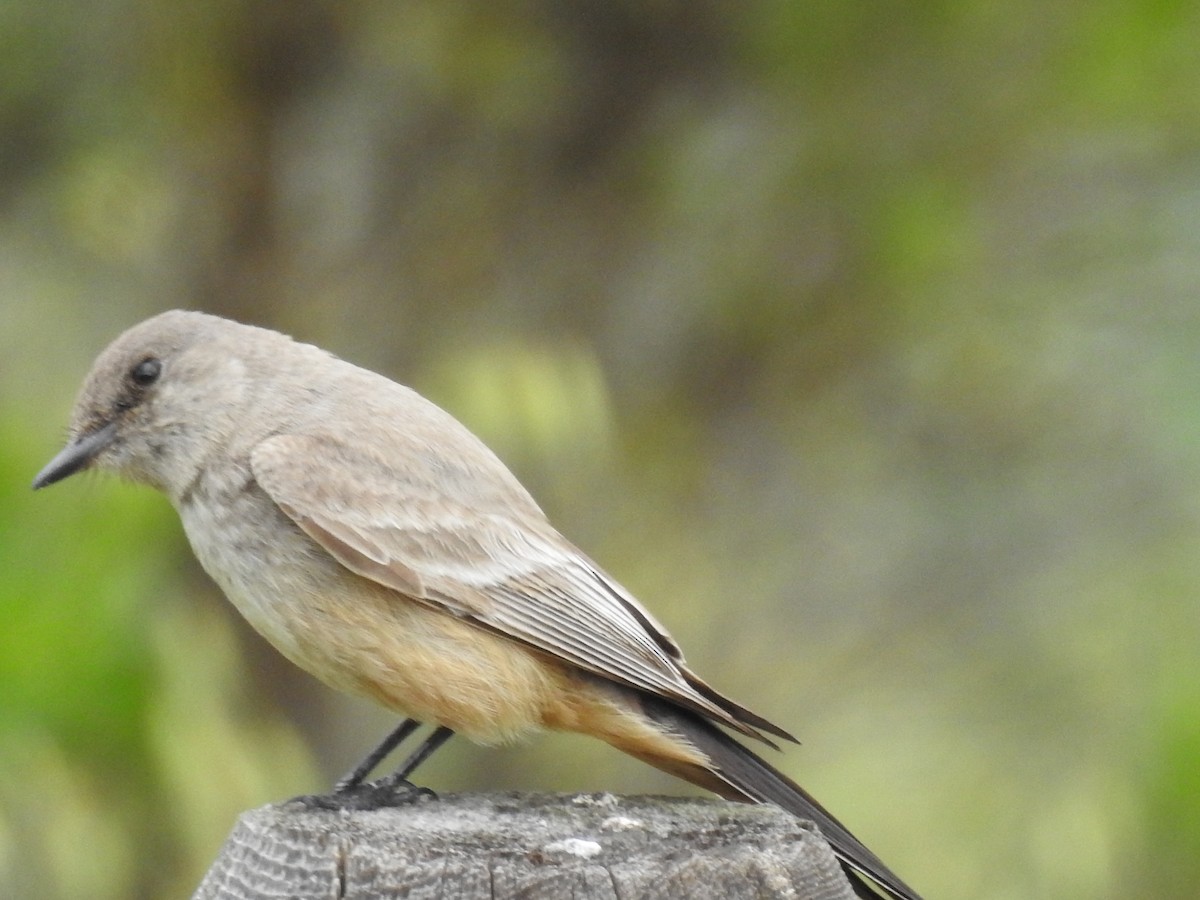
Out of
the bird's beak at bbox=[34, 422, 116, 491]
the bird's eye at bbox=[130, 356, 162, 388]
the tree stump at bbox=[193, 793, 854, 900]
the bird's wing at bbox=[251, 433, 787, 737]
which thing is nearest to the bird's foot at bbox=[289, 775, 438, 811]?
the tree stump at bbox=[193, 793, 854, 900]

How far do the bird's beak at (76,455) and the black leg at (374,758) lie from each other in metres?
0.99

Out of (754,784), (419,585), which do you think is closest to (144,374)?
(419,585)

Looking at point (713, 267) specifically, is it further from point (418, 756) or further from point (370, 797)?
point (370, 797)

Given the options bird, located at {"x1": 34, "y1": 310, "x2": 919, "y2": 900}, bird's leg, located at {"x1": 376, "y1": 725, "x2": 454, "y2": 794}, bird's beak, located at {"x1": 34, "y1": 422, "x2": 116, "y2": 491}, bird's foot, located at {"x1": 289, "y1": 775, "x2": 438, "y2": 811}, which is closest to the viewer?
bird's foot, located at {"x1": 289, "y1": 775, "x2": 438, "y2": 811}

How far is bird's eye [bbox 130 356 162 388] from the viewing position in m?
3.85

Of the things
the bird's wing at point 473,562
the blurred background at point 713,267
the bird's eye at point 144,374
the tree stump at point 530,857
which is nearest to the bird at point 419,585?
the bird's wing at point 473,562

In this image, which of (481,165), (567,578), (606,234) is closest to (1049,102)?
(606,234)

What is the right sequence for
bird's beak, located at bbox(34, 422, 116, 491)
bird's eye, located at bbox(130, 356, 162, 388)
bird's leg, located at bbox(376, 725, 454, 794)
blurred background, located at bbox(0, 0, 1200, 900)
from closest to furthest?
1. bird's leg, located at bbox(376, 725, 454, 794)
2. bird's beak, located at bbox(34, 422, 116, 491)
3. bird's eye, located at bbox(130, 356, 162, 388)
4. blurred background, located at bbox(0, 0, 1200, 900)

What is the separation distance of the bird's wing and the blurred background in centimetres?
165

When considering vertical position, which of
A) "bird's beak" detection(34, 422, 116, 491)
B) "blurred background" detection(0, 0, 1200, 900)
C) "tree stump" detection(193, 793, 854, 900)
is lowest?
"tree stump" detection(193, 793, 854, 900)

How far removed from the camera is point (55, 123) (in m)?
5.65

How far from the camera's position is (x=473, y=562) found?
342 cm

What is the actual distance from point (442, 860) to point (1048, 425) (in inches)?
154

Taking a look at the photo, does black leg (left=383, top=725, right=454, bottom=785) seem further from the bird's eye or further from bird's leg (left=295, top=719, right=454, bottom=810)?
the bird's eye
